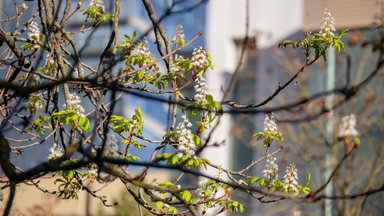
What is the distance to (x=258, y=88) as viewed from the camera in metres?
13.4

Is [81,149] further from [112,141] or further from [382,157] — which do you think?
[382,157]

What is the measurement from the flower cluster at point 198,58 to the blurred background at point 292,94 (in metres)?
4.41

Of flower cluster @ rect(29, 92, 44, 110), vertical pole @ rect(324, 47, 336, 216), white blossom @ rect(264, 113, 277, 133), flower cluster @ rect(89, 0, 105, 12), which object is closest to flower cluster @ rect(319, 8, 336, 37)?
white blossom @ rect(264, 113, 277, 133)

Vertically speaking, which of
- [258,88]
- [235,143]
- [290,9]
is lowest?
[235,143]

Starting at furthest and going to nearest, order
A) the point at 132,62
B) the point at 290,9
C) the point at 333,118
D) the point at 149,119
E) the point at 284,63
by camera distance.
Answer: the point at 149,119 < the point at 290,9 < the point at 284,63 < the point at 333,118 < the point at 132,62

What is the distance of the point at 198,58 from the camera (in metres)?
3.64

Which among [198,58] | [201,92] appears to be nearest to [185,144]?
[201,92]

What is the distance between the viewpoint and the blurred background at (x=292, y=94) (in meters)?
10.2

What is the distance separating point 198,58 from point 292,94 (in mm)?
8172

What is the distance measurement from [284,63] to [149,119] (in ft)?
33.2

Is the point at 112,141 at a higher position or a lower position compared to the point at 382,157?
lower

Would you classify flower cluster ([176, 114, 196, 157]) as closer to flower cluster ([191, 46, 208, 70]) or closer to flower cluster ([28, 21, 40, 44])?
flower cluster ([191, 46, 208, 70])

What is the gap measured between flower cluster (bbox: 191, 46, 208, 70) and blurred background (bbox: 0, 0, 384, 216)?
4.41 meters

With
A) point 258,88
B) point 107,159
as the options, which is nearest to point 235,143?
point 258,88
